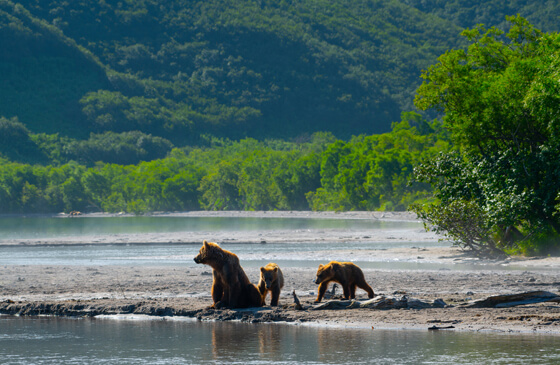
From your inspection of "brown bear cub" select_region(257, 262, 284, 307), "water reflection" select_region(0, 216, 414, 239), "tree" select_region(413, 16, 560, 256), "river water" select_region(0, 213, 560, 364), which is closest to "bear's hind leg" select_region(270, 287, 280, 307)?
"brown bear cub" select_region(257, 262, 284, 307)

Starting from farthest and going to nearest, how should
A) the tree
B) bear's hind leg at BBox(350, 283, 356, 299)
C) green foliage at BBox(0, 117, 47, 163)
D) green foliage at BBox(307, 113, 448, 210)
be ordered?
green foliage at BBox(0, 117, 47, 163) < green foliage at BBox(307, 113, 448, 210) < the tree < bear's hind leg at BBox(350, 283, 356, 299)

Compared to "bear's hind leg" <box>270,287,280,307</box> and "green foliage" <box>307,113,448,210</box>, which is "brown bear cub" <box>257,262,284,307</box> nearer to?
"bear's hind leg" <box>270,287,280,307</box>

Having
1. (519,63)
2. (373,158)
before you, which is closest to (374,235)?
(519,63)

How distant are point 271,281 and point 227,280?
2.89 feet

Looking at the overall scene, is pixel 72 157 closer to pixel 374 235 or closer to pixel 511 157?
pixel 374 235

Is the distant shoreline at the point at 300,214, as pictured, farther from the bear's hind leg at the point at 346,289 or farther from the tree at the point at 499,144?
the bear's hind leg at the point at 346,289

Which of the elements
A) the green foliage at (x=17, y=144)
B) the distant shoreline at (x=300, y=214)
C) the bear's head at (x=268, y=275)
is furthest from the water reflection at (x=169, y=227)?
the green foliage at (x=17, y=144)

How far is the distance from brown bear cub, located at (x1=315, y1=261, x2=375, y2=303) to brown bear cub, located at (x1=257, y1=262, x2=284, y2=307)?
83 centimetres

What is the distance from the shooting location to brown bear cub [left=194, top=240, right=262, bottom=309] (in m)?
14.8

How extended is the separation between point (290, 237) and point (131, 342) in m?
32.9

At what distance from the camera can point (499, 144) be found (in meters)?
25.7

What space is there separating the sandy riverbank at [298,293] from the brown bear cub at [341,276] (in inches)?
23.3

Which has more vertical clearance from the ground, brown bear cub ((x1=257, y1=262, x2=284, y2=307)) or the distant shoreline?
the distant shoreline

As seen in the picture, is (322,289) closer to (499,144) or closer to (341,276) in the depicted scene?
(341,276)
